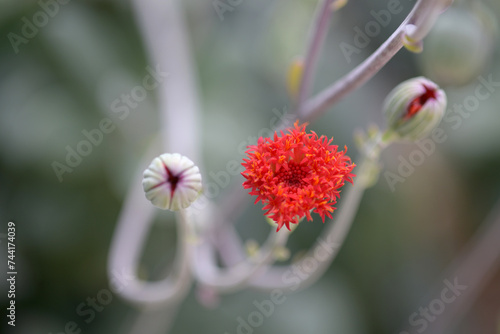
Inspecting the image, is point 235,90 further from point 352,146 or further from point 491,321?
point 491,321

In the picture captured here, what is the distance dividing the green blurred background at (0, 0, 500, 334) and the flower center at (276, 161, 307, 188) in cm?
60

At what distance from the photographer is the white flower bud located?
1.47ft

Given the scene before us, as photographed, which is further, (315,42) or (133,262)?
(133,262)

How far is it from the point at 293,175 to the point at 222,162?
0.62 meters

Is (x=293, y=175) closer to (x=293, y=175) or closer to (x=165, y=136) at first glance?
(x=293, y=175)

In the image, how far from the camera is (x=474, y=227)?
47.0 inches

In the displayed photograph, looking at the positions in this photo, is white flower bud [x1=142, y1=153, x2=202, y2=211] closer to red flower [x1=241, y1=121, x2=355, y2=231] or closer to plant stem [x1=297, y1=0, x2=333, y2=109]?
red flower [x1=241, y1=121, x2=355, y2=231]

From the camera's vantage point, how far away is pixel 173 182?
46 cm

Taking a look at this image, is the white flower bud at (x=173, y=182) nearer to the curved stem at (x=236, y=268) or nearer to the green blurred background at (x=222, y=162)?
the curved stem at (x=236, y=268)

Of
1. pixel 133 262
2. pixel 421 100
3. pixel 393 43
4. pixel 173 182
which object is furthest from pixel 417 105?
pixel 133 262

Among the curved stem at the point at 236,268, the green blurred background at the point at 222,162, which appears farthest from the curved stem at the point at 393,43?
the green blurred background at the point at 222,162

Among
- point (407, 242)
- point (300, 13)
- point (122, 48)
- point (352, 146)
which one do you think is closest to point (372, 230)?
point (407, 242)

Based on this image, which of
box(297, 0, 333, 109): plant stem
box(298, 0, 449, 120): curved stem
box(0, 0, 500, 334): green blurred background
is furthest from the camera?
box(0, 0, 500, 334): green blurred background

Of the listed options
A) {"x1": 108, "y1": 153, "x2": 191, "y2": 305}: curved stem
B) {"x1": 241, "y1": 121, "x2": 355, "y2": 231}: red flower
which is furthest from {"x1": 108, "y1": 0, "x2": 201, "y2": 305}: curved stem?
{"x1": 241, "y1": 121, "x2": 355, "y2": 231}: red flower
